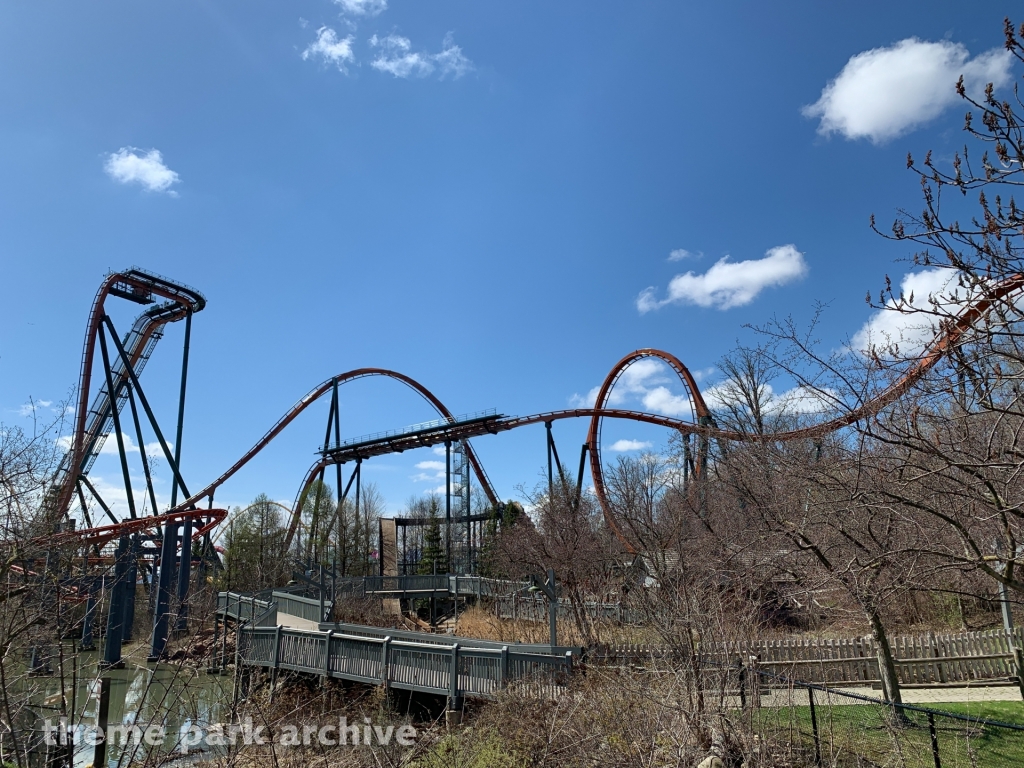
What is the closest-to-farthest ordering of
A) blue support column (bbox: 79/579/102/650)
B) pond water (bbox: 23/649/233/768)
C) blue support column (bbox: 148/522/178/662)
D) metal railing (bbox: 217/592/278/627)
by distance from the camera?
pond water (bbox: 23/649/233/768) → blue support column (bbox: 79/579/102/650) → metal railing (bbox: 217/592/278/627) → blue support column (bbox: 148/522/178/662)

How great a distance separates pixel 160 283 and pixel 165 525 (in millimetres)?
11800

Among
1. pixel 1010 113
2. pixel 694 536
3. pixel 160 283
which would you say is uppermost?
pixel 160 283

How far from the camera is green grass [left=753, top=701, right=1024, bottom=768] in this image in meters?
6.81

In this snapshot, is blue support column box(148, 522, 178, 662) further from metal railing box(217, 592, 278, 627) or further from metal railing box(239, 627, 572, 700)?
metal railing box(239, 627, 572, 700)

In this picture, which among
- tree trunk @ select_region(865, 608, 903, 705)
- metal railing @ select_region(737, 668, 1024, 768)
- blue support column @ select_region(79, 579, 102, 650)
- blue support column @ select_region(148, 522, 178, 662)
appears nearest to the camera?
metal railing @ select_region(737, 668, 1024, 768)

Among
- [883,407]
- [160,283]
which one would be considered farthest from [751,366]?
[160,283]

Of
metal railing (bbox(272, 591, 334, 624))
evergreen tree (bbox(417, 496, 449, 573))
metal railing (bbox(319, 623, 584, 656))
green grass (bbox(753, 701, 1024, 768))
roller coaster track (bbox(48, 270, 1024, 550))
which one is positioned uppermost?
roller coaster track (bbox(48, 270, 1024, 550))

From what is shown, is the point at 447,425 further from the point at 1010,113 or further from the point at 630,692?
the point at 1010,113

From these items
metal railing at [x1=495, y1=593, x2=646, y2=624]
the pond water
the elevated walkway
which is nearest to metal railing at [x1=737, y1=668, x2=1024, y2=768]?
the elevated walkway

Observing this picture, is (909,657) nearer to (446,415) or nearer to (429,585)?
(429,585)

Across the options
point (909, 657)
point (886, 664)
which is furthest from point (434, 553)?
point (886, 664)

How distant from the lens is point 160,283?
30.5m

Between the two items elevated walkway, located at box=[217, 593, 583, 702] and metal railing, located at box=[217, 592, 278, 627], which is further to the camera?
metal railing, located at box=[217, 592, 278, 627]

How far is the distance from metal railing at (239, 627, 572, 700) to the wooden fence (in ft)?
5.13
